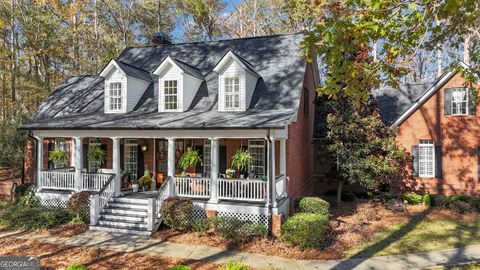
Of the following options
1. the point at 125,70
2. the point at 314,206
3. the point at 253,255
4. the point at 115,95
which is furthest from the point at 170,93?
the point at 253,255

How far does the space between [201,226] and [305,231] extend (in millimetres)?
4026

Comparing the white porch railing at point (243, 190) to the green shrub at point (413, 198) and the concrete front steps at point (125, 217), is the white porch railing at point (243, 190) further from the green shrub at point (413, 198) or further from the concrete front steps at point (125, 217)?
the green shrub at point (413, 198)

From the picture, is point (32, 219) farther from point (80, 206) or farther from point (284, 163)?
point (284, 163)

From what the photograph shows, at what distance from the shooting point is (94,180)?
49.9ft

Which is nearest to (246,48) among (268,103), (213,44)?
(213,44)

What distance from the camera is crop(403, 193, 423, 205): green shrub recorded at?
707 inches

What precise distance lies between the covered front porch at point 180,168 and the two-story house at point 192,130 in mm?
49

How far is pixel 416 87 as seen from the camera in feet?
72.9

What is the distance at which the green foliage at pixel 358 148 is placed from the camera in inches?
647

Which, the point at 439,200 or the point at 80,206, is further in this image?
the point at 439,200

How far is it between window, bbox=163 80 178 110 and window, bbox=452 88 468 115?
15487mm

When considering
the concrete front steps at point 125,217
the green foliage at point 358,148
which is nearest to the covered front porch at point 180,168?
the concrete front steps at point 125,217

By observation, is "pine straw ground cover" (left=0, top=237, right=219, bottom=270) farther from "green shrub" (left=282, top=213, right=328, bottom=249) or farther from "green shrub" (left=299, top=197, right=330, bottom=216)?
"green shrub" (left=299, top=197, right=330, bottom=216)

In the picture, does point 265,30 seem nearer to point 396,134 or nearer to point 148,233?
point 396,134
